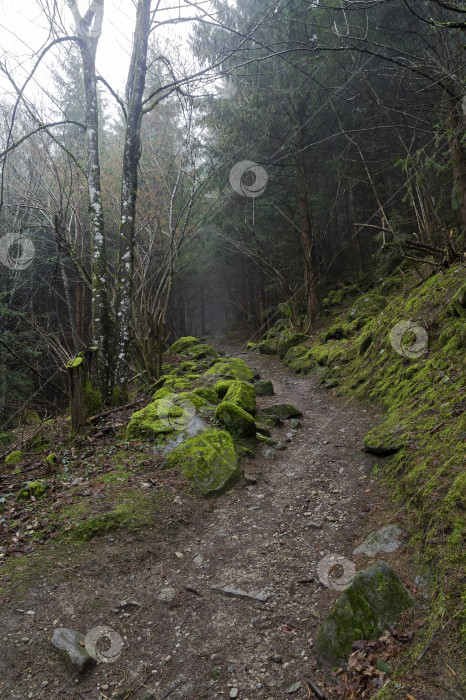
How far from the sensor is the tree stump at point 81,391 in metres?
5.33

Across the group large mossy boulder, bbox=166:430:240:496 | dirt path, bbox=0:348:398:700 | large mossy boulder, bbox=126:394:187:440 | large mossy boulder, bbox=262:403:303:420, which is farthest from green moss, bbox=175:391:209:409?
dirt path, bbox=0:348:398:700

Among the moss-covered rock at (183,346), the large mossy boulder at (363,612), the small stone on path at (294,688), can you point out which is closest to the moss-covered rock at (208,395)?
the large mossy boulder at (363,612)

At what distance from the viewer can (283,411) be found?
6480 mm

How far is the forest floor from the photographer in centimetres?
217

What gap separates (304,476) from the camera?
4.53 meters

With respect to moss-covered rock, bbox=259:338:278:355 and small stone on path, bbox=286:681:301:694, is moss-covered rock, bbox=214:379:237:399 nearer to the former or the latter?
small stone on path, bbox=286:681:301:694

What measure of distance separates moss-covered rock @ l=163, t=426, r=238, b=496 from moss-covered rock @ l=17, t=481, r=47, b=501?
1351 mm

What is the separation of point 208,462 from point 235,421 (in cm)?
99

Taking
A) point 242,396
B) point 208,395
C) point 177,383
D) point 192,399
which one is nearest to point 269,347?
point 177,383

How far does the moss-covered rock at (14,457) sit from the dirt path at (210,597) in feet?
9.19

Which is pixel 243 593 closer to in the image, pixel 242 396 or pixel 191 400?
pixel 191 400

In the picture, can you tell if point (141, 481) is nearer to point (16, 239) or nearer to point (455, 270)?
point (455, 270)

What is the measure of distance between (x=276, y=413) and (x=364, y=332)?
2.98 meters

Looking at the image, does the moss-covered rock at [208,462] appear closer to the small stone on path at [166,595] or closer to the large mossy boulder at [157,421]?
the large mossy boulder at [157,421]
